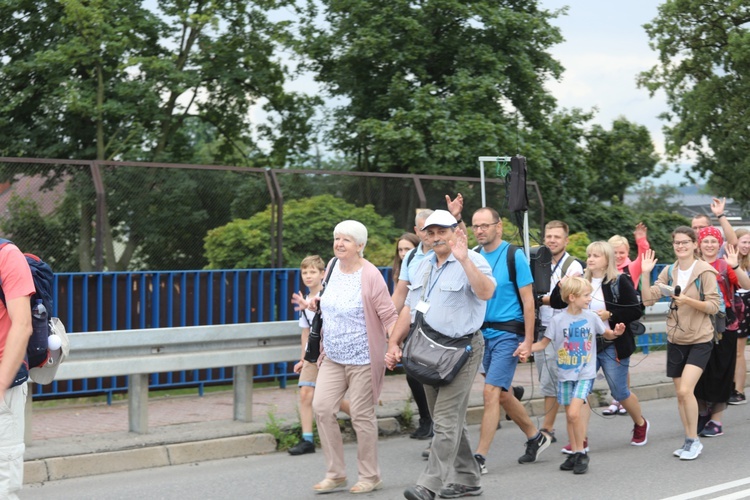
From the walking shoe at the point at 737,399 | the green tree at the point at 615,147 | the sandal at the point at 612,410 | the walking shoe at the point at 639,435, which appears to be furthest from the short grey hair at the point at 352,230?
the green tree at the point at 615,147

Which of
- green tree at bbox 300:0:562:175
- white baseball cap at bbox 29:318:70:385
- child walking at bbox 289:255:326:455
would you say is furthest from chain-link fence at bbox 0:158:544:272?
green tree at bbox 300:0:562:175

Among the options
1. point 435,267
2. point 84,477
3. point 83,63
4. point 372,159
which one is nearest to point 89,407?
point 84,477

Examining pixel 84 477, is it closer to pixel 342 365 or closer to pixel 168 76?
pixel 342 365

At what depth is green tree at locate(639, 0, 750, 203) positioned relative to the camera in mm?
32750

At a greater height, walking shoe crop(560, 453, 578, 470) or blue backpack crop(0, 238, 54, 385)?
blue backpack crop(0, 238, 54, 385)

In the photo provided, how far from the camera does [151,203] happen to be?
1224 cm

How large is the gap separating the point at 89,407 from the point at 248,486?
11.5 feet

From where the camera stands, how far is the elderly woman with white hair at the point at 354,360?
6805mm

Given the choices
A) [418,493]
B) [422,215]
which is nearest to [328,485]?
[418,493]

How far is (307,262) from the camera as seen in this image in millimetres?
8219

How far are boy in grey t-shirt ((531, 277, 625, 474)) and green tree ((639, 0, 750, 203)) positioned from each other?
85.7 feet

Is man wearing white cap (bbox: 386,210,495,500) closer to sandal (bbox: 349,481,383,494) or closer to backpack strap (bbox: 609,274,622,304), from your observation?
sandal (bbox: 349,481,383,494)

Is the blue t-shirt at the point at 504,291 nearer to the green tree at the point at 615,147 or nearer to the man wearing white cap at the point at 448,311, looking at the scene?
the man wearing white cap at the point at 448,311

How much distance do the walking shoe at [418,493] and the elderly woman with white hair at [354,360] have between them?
1.93 ft
